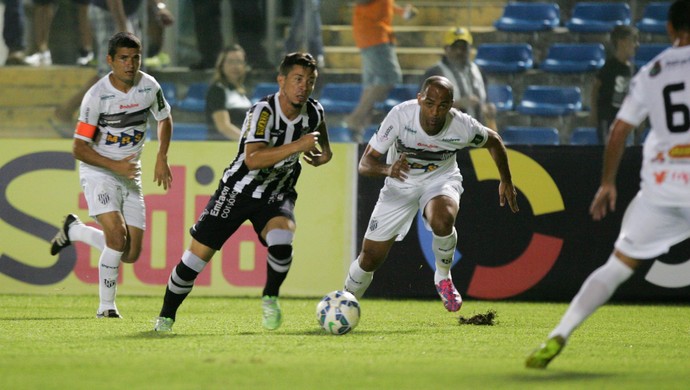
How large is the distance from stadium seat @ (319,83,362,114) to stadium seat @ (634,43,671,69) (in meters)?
2.87

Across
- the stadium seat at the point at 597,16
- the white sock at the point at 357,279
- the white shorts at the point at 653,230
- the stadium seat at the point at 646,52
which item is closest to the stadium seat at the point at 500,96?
the stadium seat at the point at 597,16

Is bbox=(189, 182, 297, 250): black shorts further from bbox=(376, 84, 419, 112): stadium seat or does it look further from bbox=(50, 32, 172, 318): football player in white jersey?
bbox=(376, 84, 419, 112): stadium seat

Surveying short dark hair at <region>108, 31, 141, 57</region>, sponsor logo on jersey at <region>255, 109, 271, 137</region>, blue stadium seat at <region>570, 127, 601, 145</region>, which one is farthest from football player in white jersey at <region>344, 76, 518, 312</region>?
blue stadium seat at <region>570, 127, 601, 145</region>

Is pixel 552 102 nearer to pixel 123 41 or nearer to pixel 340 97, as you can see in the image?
pixel 340 97

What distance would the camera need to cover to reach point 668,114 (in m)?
6.00

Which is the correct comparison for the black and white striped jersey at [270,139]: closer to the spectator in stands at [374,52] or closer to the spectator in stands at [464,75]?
the spectator in stands at [374,52]

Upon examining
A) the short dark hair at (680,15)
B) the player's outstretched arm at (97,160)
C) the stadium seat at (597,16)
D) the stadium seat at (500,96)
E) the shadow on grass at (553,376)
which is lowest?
the shadow on grass at (553,376)

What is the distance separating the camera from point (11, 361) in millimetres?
6312

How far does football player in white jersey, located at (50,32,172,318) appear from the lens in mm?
9125

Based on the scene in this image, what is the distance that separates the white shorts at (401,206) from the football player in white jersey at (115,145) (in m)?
1.74

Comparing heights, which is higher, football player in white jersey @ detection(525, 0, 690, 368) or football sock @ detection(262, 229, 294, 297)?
football player in white jersey @ detection(525, 0, 690, 368)

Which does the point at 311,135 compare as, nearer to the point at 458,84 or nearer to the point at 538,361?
the point at 538,361

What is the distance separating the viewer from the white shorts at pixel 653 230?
5.98m

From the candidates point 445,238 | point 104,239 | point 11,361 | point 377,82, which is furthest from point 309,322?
point 377,82
